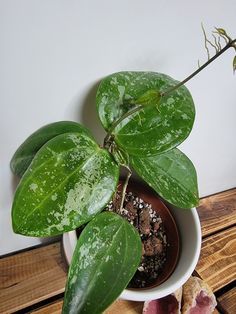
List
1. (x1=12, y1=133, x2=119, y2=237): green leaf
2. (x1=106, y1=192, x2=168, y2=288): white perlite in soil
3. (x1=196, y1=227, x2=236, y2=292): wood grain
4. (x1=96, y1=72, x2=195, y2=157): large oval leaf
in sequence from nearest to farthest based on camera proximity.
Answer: (x1=12, y1=133, x2=119, y2=237): green leaf, (x1=96, y1=72, x2=195, y2=157): large oval leaf, (x1=106, y1=192, x2=168, y2=288): white perlite in soil, (x1=196, y1=227, x2=236, y2=292): wood grain

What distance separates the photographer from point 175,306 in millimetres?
685

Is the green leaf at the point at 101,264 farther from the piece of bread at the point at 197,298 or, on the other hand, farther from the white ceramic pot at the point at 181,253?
the piece of bread at the point at 197,298

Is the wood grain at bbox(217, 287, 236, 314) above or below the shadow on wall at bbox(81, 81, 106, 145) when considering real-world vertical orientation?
below

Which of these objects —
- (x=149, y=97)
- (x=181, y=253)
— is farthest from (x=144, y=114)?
(x=181, y=253)

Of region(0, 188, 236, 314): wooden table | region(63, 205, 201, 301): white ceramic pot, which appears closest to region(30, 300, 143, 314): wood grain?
region(0, 188, 236, 314): wooden table

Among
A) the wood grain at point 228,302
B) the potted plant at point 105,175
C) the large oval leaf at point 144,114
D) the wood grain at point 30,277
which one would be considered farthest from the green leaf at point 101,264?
the wood grain at point 228,302

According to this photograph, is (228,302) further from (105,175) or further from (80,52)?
(80,52)

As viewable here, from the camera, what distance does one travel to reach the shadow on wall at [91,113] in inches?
24.1

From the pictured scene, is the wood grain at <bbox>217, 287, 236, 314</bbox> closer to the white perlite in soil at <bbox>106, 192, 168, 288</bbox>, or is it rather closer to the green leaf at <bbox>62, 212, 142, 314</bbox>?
the white perlite in soil at <bbox>106, 192, 168, 288</bbox>

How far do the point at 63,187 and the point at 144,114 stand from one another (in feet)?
0.63

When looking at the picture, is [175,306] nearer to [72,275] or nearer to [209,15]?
[72,275]

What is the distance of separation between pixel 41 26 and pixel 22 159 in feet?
0.67

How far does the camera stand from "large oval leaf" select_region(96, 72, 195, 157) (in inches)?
21.4

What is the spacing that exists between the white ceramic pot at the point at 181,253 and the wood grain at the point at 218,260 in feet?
0.54
